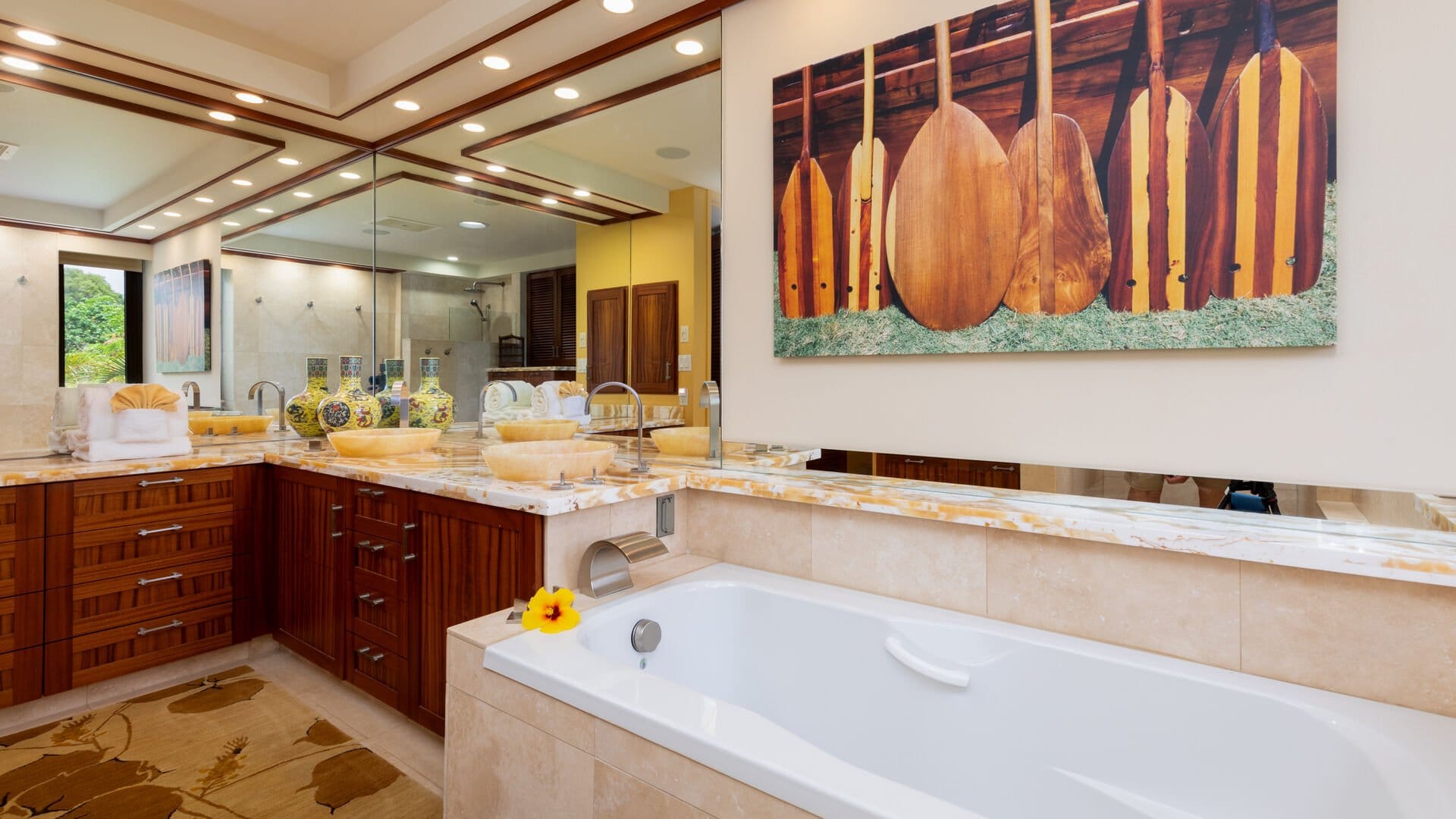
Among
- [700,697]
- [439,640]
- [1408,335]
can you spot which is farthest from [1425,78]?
[439,640]

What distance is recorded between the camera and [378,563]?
241 cm

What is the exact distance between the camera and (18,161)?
2.57m

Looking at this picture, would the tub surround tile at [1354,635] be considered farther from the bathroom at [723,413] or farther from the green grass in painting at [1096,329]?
the green grass in painting at [1096,329]

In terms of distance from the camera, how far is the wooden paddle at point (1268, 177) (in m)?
1.40

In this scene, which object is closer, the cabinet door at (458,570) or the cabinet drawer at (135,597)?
the cabinet door at (458,570)

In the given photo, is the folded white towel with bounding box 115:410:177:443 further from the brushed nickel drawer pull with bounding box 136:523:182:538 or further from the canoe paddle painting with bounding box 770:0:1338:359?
the canoe paddle painting with bounding box 770:0:1338:359

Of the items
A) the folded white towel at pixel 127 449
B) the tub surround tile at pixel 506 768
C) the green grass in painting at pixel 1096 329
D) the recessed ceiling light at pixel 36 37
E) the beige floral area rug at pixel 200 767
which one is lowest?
the beige floral area rug at pixel 200 767

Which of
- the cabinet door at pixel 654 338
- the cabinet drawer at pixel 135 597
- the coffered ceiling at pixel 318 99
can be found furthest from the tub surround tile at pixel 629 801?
the cabinet drawer at pixel 135 597

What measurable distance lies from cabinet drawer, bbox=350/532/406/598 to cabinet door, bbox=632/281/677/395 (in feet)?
3.38

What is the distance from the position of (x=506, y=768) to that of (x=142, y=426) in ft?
7.46

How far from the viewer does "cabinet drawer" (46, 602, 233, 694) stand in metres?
2.42

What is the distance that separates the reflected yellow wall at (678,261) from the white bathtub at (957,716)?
0.79m

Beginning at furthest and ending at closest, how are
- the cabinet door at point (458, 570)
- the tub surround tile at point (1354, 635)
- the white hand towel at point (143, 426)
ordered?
the white hand towel at point (143, 426) < the cabinet door at point (458, 570) < the tub surround tile at point (1354, 635)

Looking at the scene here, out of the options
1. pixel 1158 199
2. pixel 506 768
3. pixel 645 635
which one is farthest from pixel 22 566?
pixel 1158 199
